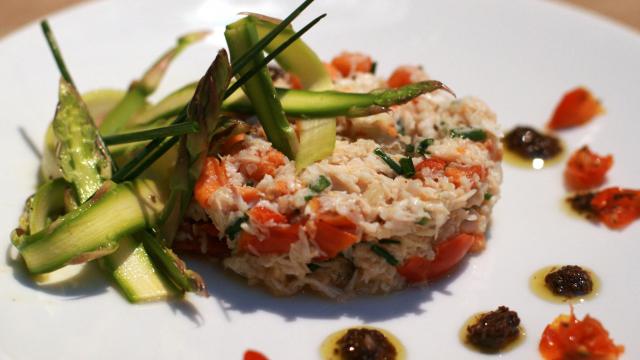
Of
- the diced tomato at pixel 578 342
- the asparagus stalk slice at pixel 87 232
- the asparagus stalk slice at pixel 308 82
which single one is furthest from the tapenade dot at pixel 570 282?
the asparagus stalk slice at pixel 87 232

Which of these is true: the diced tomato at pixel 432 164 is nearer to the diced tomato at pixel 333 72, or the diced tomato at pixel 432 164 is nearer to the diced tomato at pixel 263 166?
→ the diced tomato at pixel 263 166

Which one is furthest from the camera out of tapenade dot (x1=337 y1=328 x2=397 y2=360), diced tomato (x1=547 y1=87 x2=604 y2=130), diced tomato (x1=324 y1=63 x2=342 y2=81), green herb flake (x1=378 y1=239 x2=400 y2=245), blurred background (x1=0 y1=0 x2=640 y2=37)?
blurred background (x1=0 y1=0 x2=640 y2=37)

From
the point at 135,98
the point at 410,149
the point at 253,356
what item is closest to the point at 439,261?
the point at 410,149

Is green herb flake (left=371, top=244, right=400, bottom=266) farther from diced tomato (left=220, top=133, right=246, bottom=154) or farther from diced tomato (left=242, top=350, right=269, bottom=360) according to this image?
diced tomato (left=220, top=133, right=246, bottom=154)

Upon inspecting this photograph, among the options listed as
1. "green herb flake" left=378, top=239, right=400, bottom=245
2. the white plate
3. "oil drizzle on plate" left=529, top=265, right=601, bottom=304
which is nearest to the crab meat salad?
"green herb flake" left=378, top=239, right=400, bottom=245

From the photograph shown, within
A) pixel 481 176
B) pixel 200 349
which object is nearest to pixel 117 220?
pixel 200 349

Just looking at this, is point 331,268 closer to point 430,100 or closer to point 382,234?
point 382,234
